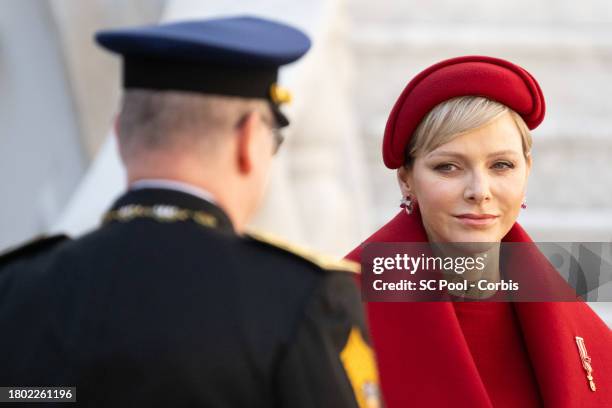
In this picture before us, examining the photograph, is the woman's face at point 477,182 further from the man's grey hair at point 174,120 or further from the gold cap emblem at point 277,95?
the man's grey hair at point 174,120

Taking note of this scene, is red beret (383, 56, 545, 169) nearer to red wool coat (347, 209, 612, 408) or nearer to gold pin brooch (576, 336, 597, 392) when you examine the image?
red wool coat (347, 209, 612, 408)

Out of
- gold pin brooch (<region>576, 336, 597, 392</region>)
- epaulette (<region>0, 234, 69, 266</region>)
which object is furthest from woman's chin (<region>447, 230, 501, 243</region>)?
epaulette (<region>0, 234, 69, 266</region>)

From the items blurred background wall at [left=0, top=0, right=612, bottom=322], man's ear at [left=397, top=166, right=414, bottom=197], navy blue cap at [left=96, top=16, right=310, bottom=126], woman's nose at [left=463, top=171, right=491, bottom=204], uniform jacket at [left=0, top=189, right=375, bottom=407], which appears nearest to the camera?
uniform jacket at [left=0, top=189, right=375, bottom=407]

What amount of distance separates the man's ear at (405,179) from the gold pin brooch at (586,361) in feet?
1.24

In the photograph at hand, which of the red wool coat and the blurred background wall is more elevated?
the blurred background wall

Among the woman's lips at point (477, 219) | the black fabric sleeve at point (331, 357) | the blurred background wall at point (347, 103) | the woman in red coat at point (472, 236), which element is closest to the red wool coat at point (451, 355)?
the woman in red coat at point (472, 236)

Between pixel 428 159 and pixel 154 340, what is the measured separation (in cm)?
66

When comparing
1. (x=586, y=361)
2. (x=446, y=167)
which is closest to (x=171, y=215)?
(x=446, y=167)

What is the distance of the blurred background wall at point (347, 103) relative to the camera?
205 inches

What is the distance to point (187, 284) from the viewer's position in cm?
175

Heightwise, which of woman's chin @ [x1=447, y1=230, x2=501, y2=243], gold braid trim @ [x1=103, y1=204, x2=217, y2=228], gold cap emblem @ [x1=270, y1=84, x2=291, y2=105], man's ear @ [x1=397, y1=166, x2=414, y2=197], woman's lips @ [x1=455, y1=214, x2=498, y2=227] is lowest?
woman's chin @ [x1=447, y1=230, x2=501, y2=243]

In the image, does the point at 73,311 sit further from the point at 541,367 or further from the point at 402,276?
the point at 541,367

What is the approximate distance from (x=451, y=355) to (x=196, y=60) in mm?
669

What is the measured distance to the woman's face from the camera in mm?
2143
